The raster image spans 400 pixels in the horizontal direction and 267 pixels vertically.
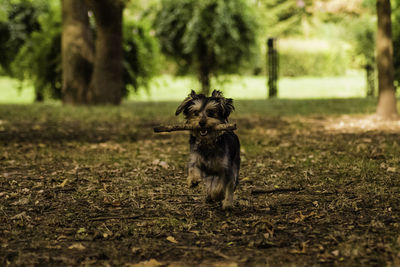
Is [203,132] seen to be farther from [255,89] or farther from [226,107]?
[255,89]

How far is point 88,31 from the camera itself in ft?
65.9

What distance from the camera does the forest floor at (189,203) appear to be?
4316 millimetres

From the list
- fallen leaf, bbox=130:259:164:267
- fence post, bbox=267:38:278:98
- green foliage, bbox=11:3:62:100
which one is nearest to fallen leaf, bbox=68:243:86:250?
fallen leaf, bbox=130:259:164:267

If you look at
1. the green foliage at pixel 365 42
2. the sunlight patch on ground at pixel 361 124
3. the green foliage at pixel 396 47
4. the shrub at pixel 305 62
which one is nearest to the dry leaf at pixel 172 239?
the sunlight patch on ground at pixel 361 124

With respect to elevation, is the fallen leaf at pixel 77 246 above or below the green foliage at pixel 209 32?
below

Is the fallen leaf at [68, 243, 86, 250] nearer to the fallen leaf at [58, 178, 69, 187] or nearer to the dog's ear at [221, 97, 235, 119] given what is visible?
the dog's ear at [221, 97, 235, 119]

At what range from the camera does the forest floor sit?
4.32 metres

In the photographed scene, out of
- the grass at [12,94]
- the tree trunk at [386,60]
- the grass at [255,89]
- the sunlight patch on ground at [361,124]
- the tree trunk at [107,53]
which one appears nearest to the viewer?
the sunlight patch on ground at [361,124]

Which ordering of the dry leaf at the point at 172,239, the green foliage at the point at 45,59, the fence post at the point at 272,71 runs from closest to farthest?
the dry leaf at the point at 172,239 → the green foliage at the point at 45,59 → the fence post at the point at 272,71

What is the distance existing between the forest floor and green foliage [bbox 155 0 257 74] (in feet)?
45.7

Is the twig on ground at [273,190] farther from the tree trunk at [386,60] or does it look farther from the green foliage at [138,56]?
the green foliage at [138,56]

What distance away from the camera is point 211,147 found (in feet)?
17.3

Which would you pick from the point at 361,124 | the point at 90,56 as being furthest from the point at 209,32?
the point at 361,124

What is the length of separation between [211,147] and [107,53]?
14.6 meters
